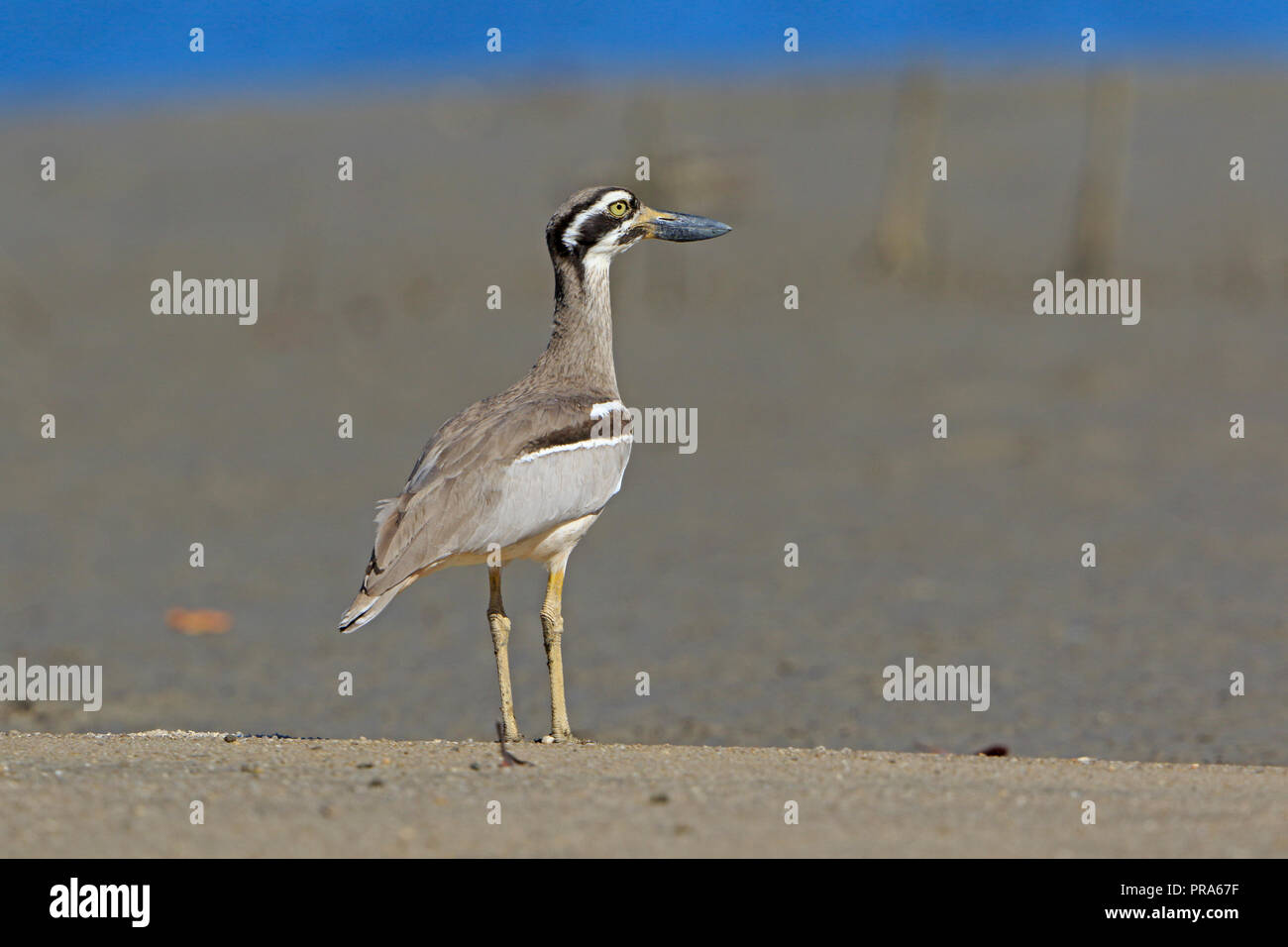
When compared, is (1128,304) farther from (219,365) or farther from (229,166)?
(229,166)

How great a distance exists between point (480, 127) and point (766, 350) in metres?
26.5

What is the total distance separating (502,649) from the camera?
872 cm

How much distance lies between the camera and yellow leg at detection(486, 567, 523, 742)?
8.55 metres

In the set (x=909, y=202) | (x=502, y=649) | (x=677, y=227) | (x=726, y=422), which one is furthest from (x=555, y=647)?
(x=909, y=202)

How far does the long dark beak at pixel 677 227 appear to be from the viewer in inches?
378

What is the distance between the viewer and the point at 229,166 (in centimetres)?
4744

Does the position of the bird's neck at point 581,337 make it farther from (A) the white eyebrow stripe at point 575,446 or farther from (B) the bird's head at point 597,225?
(A) the white eyebrow stripe at point 575,446

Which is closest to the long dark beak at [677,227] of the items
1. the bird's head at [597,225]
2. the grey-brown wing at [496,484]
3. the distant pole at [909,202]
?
the bird's head at [597,225]

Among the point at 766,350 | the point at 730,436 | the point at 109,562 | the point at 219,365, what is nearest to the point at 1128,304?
the point at 766,350

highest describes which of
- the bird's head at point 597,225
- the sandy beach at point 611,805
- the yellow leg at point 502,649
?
the bird's head at point 597,225

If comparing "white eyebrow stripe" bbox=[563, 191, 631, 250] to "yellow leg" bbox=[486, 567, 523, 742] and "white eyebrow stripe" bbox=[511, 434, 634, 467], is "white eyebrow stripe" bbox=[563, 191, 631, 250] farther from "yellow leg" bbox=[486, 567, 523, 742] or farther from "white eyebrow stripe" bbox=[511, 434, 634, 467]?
"yellow leg" bbox=[486, 567, 523, 742]

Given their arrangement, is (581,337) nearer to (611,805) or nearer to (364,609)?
(364,609)

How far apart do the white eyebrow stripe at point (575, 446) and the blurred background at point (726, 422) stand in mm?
3001

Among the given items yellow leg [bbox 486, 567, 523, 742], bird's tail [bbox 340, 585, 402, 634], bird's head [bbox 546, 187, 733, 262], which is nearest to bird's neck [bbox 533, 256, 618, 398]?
bird's head [bbox 546, 187, 733, 262]
